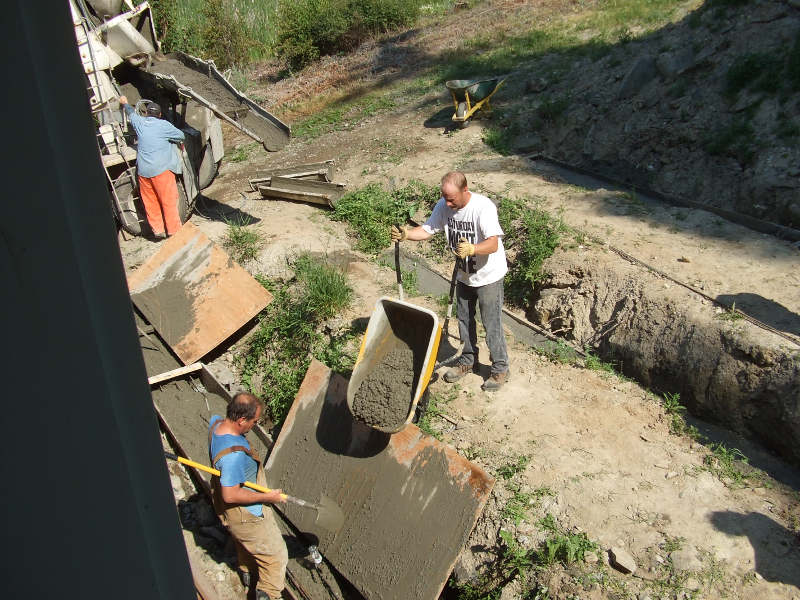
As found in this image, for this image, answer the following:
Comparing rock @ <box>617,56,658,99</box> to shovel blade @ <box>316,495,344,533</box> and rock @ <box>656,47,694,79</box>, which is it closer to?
rock @ <box>656,47,694,79</box>

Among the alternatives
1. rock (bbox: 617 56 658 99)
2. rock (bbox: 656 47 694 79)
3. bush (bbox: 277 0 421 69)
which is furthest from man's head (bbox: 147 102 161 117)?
bush (bbox: 277 0 421 69)

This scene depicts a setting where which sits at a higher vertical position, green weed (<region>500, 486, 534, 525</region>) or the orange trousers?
the orange trousers

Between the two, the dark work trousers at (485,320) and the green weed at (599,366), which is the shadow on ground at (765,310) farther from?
the dark work trousers at (485,320)

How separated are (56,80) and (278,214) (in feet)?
28.4

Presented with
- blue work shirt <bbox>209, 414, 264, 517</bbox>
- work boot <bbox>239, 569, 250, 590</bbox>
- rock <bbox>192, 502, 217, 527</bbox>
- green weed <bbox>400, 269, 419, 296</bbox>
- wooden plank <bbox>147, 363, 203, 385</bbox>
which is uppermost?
blue work shirt <bbox>209, 414, 264, 517</bbox>

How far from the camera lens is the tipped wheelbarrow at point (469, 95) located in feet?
38.6

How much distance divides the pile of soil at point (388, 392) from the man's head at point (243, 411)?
3.36ft

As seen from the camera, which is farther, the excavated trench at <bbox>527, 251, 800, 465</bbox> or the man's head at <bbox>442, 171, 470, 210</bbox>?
the excavated trench at <bbox>527, 251, 800, 465</bbox>

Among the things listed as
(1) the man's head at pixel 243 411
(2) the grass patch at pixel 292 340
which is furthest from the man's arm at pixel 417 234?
(1) the man's head at pixel 243 411

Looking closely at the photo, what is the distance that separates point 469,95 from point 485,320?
7.73 metres

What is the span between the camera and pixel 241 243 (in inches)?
325

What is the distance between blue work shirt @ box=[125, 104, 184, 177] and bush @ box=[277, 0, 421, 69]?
1187 centimetres

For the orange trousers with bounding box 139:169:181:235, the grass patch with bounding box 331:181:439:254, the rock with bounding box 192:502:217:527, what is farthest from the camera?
the grass patch with bounding box 331:181:439:254

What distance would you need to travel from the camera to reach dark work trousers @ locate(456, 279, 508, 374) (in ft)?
17.3
